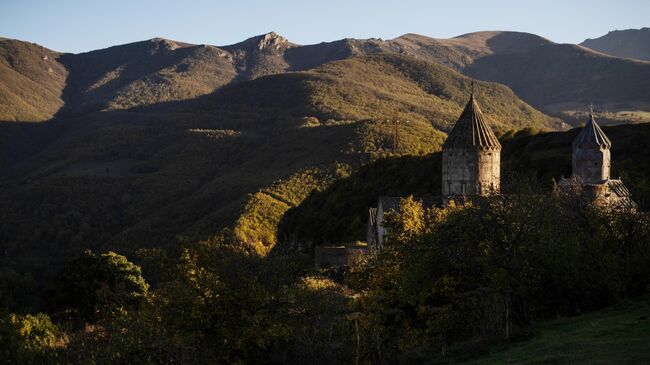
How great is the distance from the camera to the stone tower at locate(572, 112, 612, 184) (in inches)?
1564

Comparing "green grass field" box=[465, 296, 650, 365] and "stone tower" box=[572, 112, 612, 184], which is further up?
"stone tower" box=[572, 112, 612, 184]

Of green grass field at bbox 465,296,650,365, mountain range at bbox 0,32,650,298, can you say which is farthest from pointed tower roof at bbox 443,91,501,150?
green grass field at bbox 465,296,650,365

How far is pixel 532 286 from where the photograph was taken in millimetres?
20688

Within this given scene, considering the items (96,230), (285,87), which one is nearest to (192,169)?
(96,230)

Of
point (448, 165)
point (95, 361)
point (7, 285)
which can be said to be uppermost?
point (448, 165)

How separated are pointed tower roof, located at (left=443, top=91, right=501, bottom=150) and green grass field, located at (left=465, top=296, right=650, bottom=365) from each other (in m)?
17.3

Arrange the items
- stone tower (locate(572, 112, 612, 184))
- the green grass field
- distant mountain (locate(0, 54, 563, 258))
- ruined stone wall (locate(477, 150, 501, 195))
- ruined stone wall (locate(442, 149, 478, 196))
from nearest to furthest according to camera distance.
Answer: the green grass field, ruined stone wall (locate(477, 150, 501, 195)), ruined stone wall (locate(442, 149, 478, 196)), stone tower (locate(572, 112, 612, 184)), distant mountain (locate(0, 54, 563, 258))

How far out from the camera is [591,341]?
51.1 ft

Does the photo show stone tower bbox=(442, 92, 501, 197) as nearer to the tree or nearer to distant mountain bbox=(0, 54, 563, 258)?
distant mountain bbox=(0, 54, 563, 258)

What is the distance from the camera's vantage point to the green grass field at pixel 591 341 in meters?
14.2

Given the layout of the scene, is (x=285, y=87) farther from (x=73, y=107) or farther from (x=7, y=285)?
(x=7, y=285)

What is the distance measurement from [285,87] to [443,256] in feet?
419

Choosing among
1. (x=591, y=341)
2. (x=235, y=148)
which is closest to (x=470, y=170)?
(x=591, y=341)

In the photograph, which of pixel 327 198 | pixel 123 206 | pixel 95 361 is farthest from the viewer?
pixel 123 206
